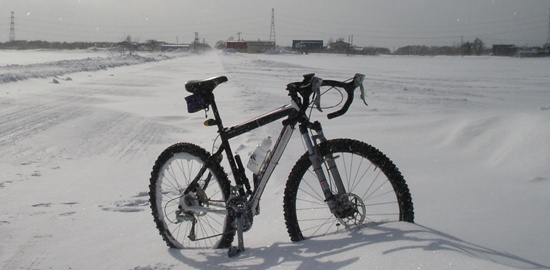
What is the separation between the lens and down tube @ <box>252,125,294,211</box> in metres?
3.13

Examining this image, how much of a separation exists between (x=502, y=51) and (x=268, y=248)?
66.3 m

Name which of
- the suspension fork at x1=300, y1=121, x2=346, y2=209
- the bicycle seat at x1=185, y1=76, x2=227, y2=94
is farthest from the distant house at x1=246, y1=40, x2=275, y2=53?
the suspension fork at x1=300, y1=121, x2=346, y2=209

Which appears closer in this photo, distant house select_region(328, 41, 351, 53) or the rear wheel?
the rear wheel

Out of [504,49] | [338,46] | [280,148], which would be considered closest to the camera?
[280,148]

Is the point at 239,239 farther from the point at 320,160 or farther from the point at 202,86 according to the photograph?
the point at 202,86

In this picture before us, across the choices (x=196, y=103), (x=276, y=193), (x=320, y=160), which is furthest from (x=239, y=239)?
(x=276, y=193)

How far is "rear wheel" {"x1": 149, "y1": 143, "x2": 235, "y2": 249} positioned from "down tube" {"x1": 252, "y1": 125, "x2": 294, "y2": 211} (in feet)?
0.62

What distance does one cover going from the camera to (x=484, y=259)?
2422 millimetres

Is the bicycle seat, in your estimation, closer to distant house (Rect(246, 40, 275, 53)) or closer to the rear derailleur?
the rear derailleur

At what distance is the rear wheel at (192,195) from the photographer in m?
3.34

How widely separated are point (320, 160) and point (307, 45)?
8876 centimetres

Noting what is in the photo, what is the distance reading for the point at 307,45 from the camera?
296ft

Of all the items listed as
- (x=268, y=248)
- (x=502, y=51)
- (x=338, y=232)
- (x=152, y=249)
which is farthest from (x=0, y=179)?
(x=502, y=51)

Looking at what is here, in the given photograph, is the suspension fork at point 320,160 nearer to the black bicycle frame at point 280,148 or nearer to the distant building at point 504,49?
the black bicycle frame at point 280,148
